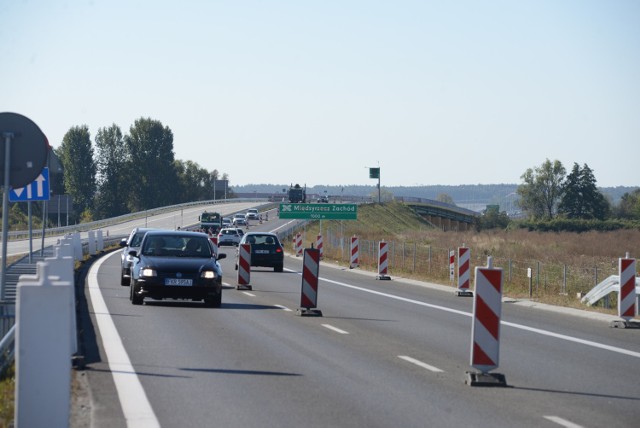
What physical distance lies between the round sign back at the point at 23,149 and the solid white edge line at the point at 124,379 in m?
2.41

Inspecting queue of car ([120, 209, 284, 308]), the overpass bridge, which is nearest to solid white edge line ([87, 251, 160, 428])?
queue of car ([120, 209, 284, 308])

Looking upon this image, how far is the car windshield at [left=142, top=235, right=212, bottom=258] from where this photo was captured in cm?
2233

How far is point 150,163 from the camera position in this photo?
599ft

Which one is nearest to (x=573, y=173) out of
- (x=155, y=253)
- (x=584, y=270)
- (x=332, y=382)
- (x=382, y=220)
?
(x=382, y=220)

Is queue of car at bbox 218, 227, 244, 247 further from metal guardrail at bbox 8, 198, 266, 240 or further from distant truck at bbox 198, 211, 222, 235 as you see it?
distant truck at bbox 198, 211, 222, 235

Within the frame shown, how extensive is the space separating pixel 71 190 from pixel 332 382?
557ft

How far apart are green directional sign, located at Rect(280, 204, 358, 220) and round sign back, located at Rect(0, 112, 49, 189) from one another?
159ft

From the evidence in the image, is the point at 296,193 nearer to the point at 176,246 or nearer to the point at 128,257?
the point at 128,257

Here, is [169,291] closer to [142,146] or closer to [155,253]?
[155,253]

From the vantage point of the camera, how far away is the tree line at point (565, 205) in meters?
111

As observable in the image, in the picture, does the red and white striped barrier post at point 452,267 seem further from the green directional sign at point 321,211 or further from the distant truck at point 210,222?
the distant truck at point 210,222

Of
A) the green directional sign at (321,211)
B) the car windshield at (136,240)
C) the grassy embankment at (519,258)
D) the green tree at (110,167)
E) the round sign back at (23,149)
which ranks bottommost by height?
the grassy embankment at (519,258)

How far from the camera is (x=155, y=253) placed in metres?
22.2

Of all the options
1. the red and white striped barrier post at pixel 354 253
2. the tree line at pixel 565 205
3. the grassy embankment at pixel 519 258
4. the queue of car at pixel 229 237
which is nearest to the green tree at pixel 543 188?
the tree line at pixel 565 205
